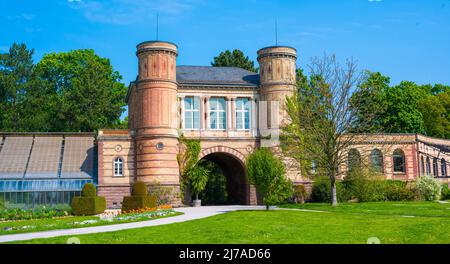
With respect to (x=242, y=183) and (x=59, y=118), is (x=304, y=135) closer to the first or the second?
(x=242, y=183)

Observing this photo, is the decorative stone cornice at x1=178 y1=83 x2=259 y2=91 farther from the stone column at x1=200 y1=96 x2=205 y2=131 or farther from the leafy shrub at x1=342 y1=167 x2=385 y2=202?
the leafy shrub at x1=342 y1=167 x2=385 y2=202

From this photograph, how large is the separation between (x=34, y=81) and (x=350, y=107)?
32946mm

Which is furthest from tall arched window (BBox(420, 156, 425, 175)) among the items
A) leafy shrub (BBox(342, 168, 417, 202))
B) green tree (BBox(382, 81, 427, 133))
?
green tree (BBox(382, 81, 427, 133))

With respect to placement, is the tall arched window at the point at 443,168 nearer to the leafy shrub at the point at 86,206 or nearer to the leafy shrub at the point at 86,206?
the leafy shrub at the point at 86,206

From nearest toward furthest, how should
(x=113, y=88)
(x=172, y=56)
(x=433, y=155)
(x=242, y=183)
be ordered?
(x=172, y=56) → (x=242, y=183) → (x=433, y=155) → (x=113, y=88)

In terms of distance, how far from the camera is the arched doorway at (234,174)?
138 feet

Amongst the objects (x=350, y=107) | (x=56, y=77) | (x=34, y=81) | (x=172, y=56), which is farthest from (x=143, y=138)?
(x=56, y=77)

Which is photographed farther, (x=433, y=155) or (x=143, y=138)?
(x=433, y=155)

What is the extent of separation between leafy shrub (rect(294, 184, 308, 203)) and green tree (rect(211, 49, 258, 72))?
30.3m

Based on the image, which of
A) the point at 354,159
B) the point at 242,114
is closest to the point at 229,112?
the point at 242,114

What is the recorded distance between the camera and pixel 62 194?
37.7 meters

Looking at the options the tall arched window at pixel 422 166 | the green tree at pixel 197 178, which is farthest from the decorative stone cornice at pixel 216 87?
the tall arched window at pixel 422 166

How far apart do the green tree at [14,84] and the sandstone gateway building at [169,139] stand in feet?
28.9

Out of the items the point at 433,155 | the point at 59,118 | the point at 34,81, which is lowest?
the point at 433,155
